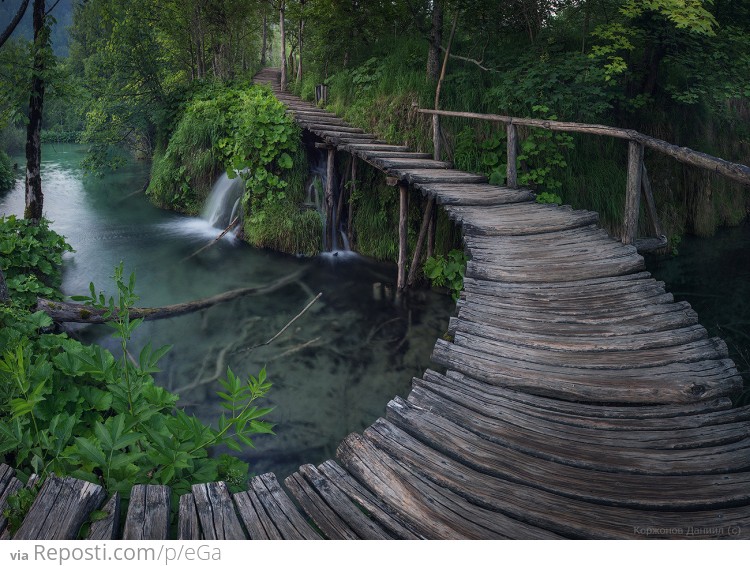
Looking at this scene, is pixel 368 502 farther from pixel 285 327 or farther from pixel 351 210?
pixel 351 210

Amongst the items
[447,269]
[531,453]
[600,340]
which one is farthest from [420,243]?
[531,453]

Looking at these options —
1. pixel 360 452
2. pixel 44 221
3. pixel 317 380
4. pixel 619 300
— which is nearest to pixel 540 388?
pixel 360 452

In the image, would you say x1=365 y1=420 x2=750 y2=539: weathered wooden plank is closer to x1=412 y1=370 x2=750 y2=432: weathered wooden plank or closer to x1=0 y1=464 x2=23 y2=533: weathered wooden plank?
x1=412 y1=370 x2=750 y2=432: weathered wooden plank

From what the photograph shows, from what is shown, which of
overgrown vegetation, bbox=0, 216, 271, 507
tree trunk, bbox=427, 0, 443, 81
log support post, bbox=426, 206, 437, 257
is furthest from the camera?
tree trunk, bbox=427, 0, 443, 81

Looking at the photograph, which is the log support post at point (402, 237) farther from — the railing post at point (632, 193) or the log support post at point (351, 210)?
the railing post at point (632, 193)

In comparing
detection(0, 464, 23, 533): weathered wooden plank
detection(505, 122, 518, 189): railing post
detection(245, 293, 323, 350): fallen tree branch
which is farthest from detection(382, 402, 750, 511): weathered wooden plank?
detection(505, 122, 518, 189): railing post

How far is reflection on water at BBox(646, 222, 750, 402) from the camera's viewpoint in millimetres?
7688

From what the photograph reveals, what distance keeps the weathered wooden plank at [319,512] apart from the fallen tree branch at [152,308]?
8.45 feet

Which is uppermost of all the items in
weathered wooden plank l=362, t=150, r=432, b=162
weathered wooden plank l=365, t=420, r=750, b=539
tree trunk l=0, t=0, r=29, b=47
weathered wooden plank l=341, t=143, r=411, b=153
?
tree trunk l=0, t=0, r=29, b=47

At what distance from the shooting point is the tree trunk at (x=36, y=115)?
7.92 metres

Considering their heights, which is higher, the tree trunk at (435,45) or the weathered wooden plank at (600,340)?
the tree trunk at (435,45)

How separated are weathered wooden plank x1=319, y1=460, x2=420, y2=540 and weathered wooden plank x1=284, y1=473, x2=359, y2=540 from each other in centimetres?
11

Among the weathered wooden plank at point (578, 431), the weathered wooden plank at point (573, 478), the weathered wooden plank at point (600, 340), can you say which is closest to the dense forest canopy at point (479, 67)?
the weathered wooden plank at point (600, 340)

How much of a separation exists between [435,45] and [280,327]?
6.00 metres
